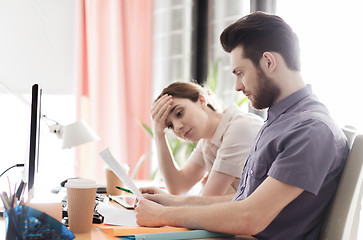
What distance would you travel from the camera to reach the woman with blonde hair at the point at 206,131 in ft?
5.91

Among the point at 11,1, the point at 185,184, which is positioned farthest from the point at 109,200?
the point at 11,1

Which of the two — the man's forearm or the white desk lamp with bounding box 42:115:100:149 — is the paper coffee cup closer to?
the man's forearm

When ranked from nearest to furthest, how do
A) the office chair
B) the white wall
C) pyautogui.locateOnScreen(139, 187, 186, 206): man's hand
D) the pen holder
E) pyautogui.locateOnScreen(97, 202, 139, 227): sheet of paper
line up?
the pen holder < the office chair < pyautogui.locateOnScreen(97, 202, 139, 227): sheet of paper < pyautogui.locateOnScreen(139, 187, 186, 206): man's hand < the white wall

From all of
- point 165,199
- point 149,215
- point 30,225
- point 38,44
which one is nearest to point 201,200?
point 165,199

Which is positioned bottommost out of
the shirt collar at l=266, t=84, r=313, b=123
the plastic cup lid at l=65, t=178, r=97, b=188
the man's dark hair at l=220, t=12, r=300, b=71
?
the plastic cup lid at l=65, t=178, r=97, b=188

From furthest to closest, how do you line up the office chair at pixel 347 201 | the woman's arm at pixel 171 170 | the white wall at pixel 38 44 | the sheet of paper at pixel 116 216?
1. the white wall at pixel 38 44
2. the woman's arm at pixel 171 170
3. the sheet of paper at pixel 116 216
4. the office chair at pixel 347 201

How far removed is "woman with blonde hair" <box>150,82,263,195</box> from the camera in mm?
1802

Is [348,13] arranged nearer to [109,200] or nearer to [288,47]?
[288,47]

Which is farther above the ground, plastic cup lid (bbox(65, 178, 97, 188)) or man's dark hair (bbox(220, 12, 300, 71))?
man's dark hair (bbox(220, 12, 300, 71))

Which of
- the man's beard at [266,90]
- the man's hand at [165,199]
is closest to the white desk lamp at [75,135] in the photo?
the man's hand at [165,199]

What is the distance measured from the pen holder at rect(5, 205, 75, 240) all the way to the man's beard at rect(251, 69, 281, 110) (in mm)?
696

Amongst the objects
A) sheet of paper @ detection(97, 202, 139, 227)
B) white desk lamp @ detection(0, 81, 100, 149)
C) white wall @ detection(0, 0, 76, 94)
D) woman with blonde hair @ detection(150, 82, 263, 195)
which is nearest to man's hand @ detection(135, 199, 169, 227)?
sheet of paper @ detection(97, 202, 139, 227)

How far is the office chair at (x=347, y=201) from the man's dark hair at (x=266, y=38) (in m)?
0.31

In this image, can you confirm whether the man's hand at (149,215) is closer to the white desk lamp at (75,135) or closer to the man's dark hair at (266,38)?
the man's dark hair at (266,38)
